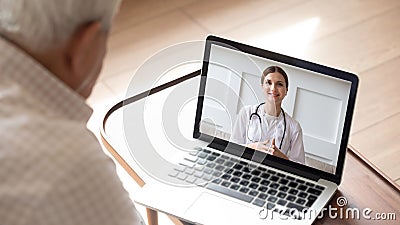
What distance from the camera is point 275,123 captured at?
126 cm

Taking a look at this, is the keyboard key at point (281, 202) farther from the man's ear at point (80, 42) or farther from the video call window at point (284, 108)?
the man's ear at point (80, 42)

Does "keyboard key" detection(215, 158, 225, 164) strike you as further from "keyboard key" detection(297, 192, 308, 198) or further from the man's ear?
the man's ear

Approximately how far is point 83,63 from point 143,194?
49cm

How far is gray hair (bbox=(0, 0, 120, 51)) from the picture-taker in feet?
2.37

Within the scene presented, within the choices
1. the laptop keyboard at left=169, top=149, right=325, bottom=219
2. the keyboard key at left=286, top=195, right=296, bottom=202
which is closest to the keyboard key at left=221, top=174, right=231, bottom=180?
the laptop keyboard at left=169, top=149, right=325, bottom=219

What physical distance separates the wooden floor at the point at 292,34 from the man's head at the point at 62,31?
4.09 feet

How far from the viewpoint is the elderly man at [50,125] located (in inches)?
26.8

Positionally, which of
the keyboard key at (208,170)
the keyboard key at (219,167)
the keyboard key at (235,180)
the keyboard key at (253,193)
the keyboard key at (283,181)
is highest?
the keyboard key at (283,181)

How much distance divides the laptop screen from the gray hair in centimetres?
54

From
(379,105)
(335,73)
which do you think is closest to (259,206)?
(335,73)

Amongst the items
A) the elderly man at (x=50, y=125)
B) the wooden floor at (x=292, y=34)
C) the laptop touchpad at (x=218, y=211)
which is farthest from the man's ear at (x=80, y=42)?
the wooden floor at (x=292, y=34)

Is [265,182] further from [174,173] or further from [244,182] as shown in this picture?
[174,173]

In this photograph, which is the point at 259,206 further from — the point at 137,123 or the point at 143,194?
the point at 137,123

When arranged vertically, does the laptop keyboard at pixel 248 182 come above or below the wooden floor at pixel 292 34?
below
